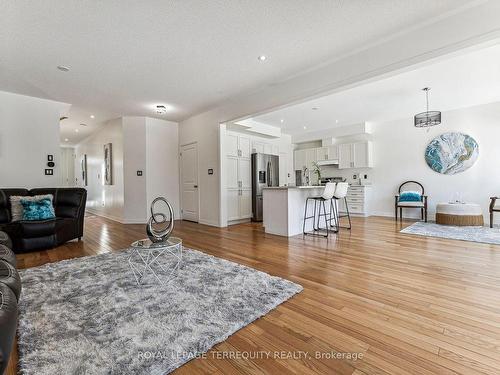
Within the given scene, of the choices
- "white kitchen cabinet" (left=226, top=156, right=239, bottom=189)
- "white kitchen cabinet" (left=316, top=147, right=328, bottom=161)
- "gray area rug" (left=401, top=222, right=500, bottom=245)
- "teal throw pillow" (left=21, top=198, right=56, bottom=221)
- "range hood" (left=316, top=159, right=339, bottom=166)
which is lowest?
"gray area rug" (left=401, top=222, right=500, bottom=245)

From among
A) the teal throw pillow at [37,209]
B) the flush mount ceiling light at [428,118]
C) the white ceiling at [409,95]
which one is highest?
the white ceiling at [409,95]

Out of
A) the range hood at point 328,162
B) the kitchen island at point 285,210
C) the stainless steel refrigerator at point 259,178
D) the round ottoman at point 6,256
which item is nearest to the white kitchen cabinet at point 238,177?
the stainless steel refrigerator at point 259,178

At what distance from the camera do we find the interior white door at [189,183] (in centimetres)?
609

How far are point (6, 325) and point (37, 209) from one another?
361 cm

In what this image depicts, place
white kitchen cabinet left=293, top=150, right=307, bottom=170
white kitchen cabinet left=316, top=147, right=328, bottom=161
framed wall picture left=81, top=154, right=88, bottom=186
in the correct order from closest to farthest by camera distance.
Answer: white kitchen cabinet left=316, top=147, right=328, bottom=161
white kitchen cabinet left=293, top=150, right=307, bottom=170
framed wall picture left=81, top=154, right=88, bottom=186

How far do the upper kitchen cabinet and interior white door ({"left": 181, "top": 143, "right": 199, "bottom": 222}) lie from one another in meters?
4.29

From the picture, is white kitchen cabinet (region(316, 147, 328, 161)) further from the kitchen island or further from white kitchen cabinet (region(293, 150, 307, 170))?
the kitchen island

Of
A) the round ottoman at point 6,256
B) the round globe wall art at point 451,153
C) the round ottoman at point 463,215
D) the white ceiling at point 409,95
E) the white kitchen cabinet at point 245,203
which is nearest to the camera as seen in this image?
the round ottoman at point 6,256

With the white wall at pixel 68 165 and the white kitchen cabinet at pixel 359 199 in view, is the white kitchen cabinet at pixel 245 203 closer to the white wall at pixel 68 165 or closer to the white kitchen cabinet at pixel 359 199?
the white kitchen cabinet at pixel 359 199

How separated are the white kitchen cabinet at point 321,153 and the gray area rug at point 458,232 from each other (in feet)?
10.8

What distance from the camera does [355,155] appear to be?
6961mm

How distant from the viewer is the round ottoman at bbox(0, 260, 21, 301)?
54.2 inches

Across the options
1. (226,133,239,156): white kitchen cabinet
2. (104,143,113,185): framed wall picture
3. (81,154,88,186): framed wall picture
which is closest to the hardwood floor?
(226,133,239,156): white kitchen cabinet

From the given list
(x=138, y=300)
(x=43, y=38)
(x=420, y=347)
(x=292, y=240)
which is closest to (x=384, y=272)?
(x=420, y=347)
